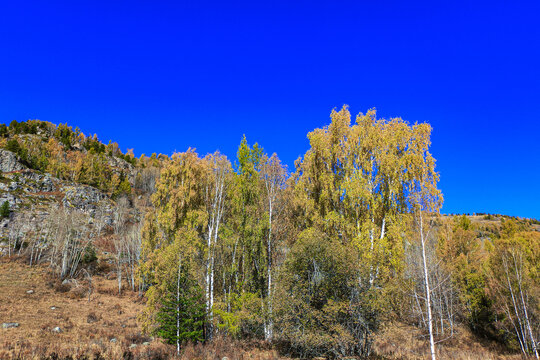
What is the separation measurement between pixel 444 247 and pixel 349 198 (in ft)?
83.7

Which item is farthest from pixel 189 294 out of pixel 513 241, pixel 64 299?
pixel 513 241

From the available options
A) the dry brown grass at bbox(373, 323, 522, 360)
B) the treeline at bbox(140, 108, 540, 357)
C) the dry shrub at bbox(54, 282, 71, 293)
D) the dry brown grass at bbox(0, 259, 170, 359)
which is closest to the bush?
the treeline at bbox(140, 108, 540, 357)

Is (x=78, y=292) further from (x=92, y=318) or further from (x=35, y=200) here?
(x=35, y=200)

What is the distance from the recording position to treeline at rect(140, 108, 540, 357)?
1484 cm

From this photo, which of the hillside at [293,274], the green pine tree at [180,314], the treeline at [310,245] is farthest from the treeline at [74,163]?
the green pine tree at [180,314]

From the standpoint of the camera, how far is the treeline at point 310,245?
14836mm

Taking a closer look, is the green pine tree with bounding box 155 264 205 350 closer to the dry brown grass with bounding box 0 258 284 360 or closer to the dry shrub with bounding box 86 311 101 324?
the dry brown grass with bounding box 0 258 284 360

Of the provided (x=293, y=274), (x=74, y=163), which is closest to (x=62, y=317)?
(x=293, y=274)

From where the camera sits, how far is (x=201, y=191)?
23.1 m

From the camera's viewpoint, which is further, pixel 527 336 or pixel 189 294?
pixel 527 336

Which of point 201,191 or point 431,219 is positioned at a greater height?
point 201,191

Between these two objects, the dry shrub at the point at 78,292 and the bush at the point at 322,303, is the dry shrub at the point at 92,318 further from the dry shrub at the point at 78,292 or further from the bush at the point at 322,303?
the bush at the point at 322,303

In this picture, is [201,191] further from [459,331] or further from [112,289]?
[459,331]

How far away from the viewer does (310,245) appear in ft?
51.4
